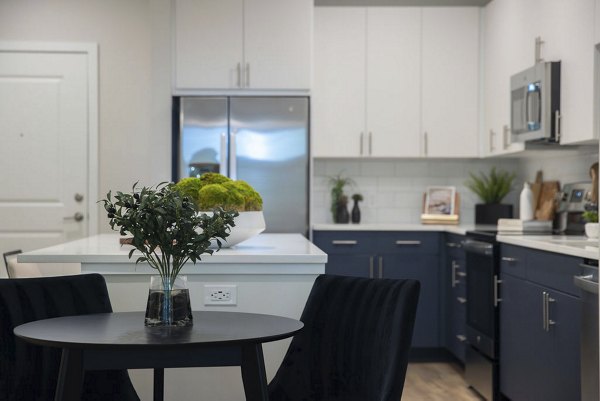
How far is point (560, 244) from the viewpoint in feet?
11.3

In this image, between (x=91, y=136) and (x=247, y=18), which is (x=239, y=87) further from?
(x=91, y=136)

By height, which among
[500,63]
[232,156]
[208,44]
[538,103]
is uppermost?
[208,44]

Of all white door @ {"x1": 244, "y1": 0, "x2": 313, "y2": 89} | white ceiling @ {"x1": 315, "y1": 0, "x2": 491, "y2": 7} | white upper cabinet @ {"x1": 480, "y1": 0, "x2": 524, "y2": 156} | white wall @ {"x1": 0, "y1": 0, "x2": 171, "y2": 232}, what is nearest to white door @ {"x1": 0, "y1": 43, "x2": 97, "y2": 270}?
white wall @ {"x1": 0, "y1": 0, "x2": 171, "y2": 232}

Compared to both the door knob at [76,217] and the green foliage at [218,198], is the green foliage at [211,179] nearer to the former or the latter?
the green foliage at [218,198]

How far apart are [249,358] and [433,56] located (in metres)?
4.21

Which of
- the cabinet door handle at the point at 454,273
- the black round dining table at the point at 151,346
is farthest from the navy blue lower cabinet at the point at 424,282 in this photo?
the black round dining table at the point at 151,346

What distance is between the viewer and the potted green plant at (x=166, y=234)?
6.82ft

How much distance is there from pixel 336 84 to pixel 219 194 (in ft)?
9.56

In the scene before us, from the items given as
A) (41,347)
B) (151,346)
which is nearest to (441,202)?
(41,347)

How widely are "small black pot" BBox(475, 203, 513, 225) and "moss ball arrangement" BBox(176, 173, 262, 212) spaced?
2.96 meters

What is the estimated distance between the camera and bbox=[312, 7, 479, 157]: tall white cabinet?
5.77 meters

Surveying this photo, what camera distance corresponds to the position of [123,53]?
5.95 metres

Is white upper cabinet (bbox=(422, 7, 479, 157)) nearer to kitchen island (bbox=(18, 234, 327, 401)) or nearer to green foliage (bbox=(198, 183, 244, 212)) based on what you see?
green foliage (bbox=(198, 183, 244, 212))

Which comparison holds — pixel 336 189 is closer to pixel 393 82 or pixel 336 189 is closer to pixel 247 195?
pixel 393 82
